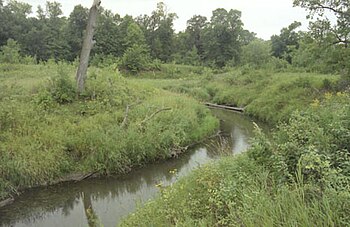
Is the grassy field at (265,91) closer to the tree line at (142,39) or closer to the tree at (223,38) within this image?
the tree line at (142,39)

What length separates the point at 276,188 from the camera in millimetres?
4531

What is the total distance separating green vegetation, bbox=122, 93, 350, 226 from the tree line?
31.9 metres

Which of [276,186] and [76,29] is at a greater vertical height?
[76,29]

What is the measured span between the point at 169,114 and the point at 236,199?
996 cm

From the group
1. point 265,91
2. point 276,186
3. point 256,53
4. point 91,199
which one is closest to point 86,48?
point 91,199

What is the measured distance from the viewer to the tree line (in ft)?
157

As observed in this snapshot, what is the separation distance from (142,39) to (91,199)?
47.2m

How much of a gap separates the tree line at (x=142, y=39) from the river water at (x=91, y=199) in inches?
1137

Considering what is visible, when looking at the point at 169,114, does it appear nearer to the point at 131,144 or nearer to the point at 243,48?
the point at 131,144

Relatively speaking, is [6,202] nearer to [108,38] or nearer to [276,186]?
[276,186]

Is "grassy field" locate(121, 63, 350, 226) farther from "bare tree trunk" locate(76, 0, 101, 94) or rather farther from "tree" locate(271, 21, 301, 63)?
"tree" locate(271, 21, 301, 63)

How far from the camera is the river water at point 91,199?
315 inches

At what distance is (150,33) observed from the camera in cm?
6275

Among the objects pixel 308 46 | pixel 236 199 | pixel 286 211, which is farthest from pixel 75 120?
pixel 308 46
